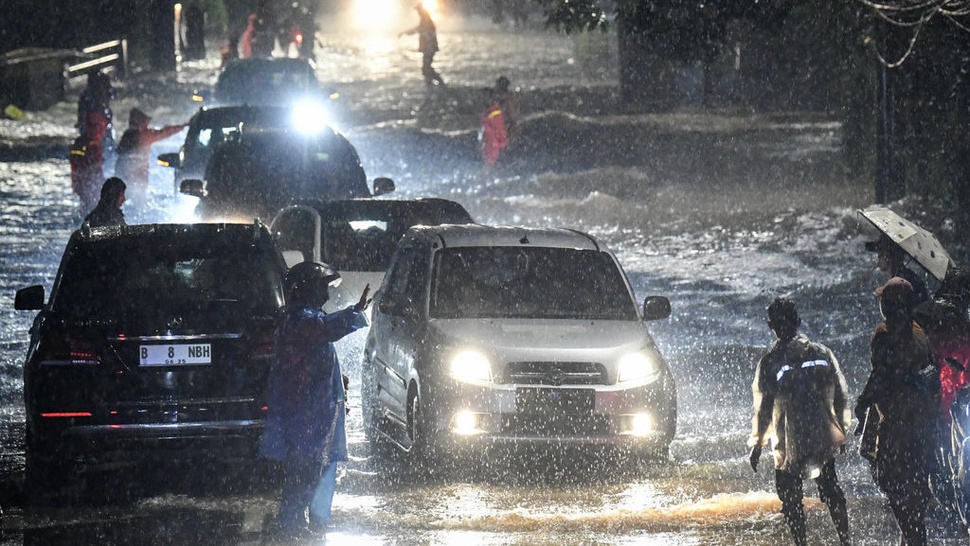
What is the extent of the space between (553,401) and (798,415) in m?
2.39

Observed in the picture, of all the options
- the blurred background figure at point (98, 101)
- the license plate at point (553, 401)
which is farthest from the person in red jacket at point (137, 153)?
the license plate at point (553, 401)

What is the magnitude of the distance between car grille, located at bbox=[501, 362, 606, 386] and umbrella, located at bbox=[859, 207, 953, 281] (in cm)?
203

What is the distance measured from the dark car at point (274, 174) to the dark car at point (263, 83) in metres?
15.3

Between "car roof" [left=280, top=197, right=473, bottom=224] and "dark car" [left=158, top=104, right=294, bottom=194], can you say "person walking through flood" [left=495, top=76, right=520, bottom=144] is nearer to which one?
"dark car" [left=158, top=104, right=294, bottom=194]

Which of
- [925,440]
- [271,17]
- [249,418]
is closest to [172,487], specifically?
[249,418]

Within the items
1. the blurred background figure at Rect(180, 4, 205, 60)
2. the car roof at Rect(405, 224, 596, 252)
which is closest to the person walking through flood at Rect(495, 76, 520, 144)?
the car roof at Rect(405, 224, 596, 252)

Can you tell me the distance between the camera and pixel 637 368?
36.5 ft

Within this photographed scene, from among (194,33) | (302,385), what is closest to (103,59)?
(194,33)

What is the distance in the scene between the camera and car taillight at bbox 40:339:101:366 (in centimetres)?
999

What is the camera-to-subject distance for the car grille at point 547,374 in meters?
10.9

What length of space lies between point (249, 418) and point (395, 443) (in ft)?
6.55

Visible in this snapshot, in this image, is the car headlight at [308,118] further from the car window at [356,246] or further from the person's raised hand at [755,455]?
the person's raised hand at [755,455]

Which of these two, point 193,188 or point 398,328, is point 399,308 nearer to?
point 398,328

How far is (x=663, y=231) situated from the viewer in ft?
79.7
